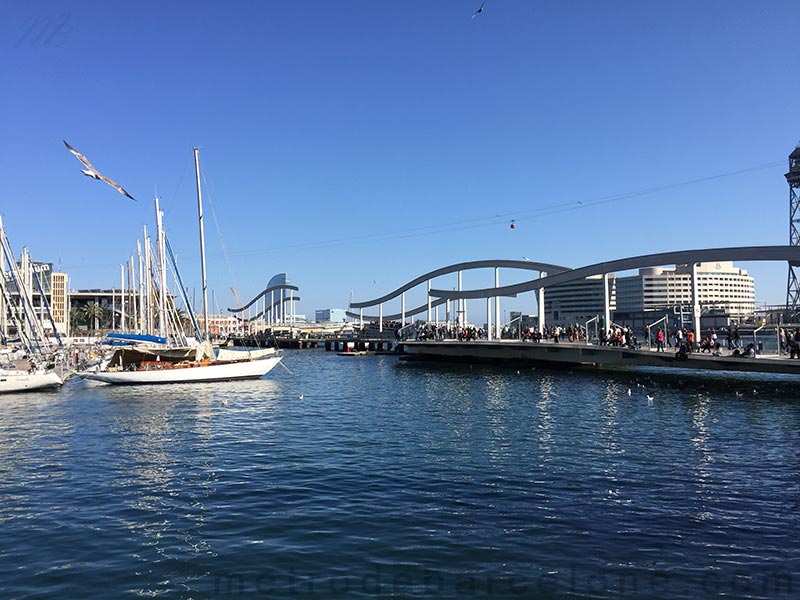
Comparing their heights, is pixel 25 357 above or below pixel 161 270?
below

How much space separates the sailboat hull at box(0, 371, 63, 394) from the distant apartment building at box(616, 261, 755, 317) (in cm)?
11901

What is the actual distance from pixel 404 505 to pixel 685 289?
5935 inches

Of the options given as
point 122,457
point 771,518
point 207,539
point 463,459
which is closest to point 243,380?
point 122,457

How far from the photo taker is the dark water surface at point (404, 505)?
9.32 meters

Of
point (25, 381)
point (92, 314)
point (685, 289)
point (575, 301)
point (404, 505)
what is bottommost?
point (404, 505)

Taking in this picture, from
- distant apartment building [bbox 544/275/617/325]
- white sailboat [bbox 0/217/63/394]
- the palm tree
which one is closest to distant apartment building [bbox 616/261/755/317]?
distant apartment building [bbox 544/275/617/325]

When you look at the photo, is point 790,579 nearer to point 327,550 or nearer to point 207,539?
point 327,550

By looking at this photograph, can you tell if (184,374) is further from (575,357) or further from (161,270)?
(575,357)

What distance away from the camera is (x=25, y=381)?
3738 cm

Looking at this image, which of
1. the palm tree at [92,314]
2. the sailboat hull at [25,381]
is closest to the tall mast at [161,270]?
the sailboat hull at [25,381]

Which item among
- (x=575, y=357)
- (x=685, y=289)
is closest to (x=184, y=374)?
(x=575, y=357)

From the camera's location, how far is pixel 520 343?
5766cm

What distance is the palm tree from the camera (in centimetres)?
15300

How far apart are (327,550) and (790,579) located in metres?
7.28
